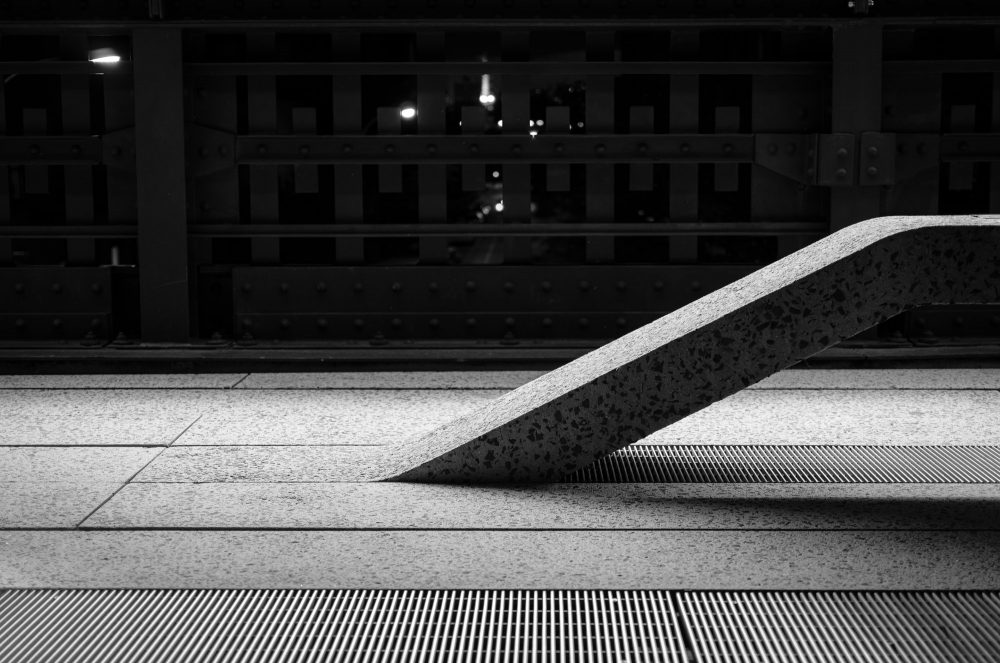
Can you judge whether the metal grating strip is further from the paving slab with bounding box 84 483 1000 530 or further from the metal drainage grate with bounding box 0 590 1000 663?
the paving slab with bounding box 84 483 1000 530

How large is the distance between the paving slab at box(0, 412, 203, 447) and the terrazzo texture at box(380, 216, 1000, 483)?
1.43m

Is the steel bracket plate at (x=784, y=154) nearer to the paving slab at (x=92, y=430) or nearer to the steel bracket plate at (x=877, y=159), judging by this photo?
the steel bracket plate at (x=877, y=159)

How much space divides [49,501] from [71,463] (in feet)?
1.95

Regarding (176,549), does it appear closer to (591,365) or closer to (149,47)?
(591,365)

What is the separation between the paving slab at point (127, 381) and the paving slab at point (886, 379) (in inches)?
119

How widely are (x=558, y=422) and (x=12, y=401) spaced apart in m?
3.27

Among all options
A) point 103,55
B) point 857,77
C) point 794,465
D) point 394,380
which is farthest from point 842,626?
point 103,55

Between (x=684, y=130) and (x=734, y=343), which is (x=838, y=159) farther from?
(x=734, y=343)

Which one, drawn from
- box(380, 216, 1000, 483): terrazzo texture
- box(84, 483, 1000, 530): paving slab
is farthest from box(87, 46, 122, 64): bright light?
box(380, 216, 1000, 483): terrazzo texture

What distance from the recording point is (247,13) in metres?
7.06

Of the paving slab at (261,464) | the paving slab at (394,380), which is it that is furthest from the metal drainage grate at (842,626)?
the paving slab at (394,380)

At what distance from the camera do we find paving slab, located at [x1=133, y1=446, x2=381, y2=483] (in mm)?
4367

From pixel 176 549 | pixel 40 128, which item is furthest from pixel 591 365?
pixel 40 128

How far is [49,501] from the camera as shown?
13.3 feet
